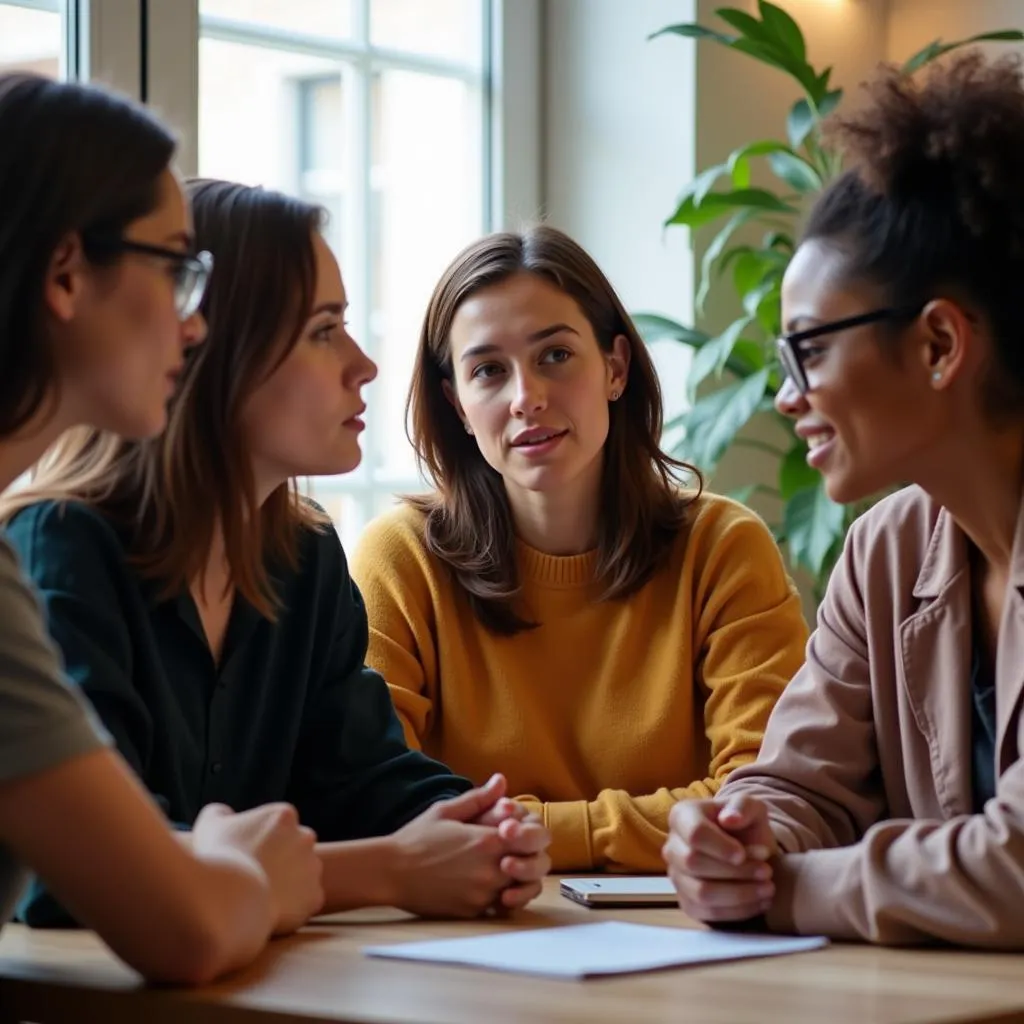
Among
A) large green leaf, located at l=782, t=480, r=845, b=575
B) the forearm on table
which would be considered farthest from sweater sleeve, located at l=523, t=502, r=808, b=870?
large green leaf, located at l=782, t=480, r=845, b=575

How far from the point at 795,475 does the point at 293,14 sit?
1324mm

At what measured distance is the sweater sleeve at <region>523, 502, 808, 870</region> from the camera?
209 centimetres

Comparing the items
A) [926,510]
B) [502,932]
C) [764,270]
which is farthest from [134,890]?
[764,270]

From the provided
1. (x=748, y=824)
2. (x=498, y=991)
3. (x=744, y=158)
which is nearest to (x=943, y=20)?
(x=744, y=158)

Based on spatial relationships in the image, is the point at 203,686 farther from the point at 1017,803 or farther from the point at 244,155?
the point at 244,155

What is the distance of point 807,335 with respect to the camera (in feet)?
5.52

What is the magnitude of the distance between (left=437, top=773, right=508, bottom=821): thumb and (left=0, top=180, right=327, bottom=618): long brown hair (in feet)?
0.96

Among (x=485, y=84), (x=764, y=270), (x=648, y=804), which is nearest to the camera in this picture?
(x=648, y=804)

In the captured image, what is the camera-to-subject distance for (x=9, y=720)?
1145 mm

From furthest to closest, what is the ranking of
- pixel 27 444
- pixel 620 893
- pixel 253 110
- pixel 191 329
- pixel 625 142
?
pixel 625 142
pixel 253 110
pixel 620 893
pixel 191 329
pixel 27 444

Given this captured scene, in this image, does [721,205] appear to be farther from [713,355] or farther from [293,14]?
[293,14]

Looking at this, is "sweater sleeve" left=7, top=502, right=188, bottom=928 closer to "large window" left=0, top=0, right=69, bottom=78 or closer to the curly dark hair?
the curly dark hair

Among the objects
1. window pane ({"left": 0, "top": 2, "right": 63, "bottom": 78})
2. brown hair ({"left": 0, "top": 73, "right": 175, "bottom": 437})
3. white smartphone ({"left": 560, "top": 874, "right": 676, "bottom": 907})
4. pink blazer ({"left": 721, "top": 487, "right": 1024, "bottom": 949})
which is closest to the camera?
brown hair ({"left": 0, "top": 73, "right": 175, "bottom": 437})

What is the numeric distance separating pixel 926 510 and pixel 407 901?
0.66 metres
